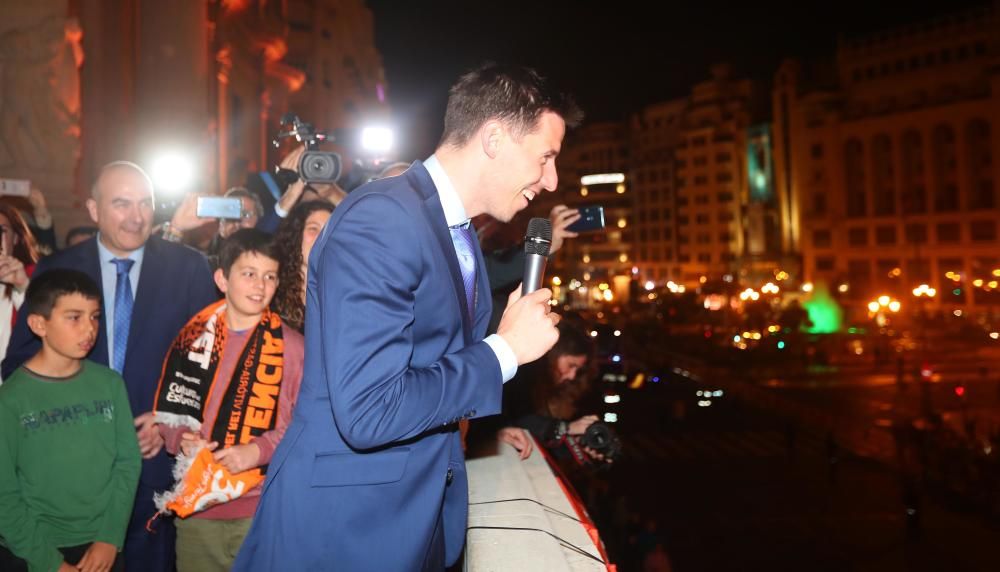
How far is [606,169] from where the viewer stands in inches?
4764

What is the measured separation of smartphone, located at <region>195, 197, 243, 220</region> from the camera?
4465 millimetres

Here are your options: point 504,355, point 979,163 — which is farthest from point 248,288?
point 979,163

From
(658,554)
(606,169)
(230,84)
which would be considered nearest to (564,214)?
(658,554)

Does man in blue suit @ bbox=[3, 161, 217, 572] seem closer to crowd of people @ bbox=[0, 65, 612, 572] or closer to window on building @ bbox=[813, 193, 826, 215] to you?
crowd of people @ bbox=[0, 65, 612, 572]

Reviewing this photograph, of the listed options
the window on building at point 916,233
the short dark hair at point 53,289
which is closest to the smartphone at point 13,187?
the short dark hair at point 53,289

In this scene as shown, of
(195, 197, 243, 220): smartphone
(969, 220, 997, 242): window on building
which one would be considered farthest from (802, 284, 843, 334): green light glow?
(195, 197, 243, 220): smartphone

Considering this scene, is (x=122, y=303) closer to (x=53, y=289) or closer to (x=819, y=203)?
(x=53, y=289)

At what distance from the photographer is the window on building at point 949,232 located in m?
68.2

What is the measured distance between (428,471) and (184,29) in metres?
13.6

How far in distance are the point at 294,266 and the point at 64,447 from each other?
1460mm

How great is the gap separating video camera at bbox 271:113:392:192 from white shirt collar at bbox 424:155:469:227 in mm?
2104

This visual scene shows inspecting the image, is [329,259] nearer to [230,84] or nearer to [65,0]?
[65,0]

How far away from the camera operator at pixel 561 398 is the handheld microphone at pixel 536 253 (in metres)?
2.28

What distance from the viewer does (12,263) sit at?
4.02 m
